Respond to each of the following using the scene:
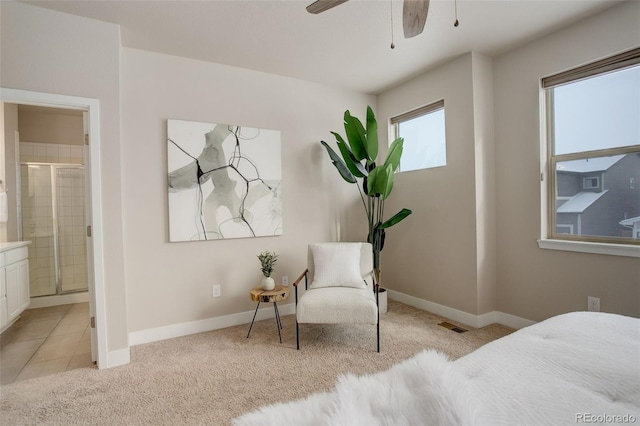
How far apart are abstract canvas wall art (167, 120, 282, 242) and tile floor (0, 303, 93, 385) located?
4.08 feet

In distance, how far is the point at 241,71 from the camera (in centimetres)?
330

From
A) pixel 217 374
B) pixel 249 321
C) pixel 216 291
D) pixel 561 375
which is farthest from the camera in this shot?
pixel 249 321

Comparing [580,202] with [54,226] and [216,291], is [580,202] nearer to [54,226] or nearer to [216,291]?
[216,291]

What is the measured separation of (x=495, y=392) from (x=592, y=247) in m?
2.33

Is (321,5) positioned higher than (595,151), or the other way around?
(321,5)

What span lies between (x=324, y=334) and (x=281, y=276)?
2.85 feet

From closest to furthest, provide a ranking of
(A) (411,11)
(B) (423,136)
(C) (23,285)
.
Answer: (A) (411,11)
(C) (23,285)
(B) (423,136)

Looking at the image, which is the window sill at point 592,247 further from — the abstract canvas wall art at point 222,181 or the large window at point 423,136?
the abstract canvas wall art at point 222,181

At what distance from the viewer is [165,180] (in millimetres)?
2963

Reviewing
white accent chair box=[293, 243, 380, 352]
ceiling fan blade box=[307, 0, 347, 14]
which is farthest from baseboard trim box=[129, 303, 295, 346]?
ceiling fan blade box=[307, 0, 347, 14]

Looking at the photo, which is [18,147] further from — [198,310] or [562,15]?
[562,15]

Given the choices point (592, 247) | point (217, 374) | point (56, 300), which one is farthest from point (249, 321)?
point (592, 247)

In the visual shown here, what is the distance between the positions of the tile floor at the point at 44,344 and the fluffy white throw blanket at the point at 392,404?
2.44 meters

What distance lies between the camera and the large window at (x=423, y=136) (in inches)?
137
